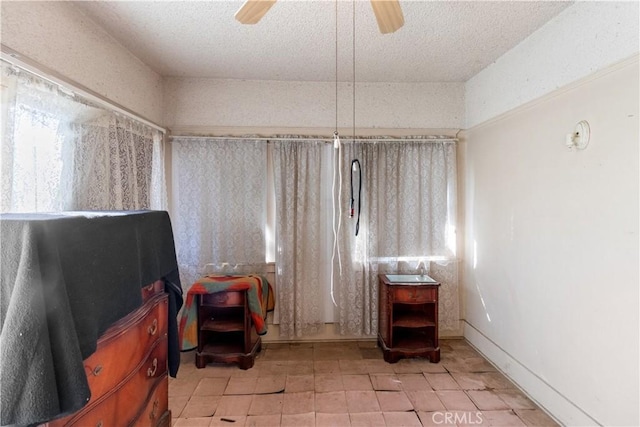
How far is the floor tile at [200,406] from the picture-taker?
6.68 ft

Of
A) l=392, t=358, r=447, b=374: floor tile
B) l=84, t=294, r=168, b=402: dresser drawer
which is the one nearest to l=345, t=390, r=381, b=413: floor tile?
l=392, t=358, r=447, b=374: floor tile

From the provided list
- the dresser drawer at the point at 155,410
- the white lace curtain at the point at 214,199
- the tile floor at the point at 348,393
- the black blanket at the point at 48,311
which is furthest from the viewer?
the white lace curtain at the point at 214,199

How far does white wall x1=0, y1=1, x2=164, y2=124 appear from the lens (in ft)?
4.86

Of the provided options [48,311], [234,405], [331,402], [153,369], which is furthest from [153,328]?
[331,402]

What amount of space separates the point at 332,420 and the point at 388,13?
7.34 feet

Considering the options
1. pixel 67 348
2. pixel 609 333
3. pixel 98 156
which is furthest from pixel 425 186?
pixel 67 348

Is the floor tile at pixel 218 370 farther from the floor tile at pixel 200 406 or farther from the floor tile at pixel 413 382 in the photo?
the floor tile at pixel 413 382

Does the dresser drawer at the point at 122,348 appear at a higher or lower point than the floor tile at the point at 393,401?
higher

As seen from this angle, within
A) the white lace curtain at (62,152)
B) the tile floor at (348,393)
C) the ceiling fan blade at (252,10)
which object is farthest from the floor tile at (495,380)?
the white lace curtain at (62,152)

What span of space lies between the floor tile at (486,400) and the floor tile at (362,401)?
2.24 feet

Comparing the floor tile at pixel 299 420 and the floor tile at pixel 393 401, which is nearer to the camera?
the floor tile at pixel 299 420

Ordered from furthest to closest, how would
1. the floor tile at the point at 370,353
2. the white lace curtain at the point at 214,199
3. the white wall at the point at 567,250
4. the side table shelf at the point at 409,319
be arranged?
the white lace curtain at the point at 214,199
the floor tile at the point at 370,353
the side table shelf at the point at 409,319
the white wall at the point at 567,250

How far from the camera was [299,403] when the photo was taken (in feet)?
7.01

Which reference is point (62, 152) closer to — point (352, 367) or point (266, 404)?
point (266, 404)
